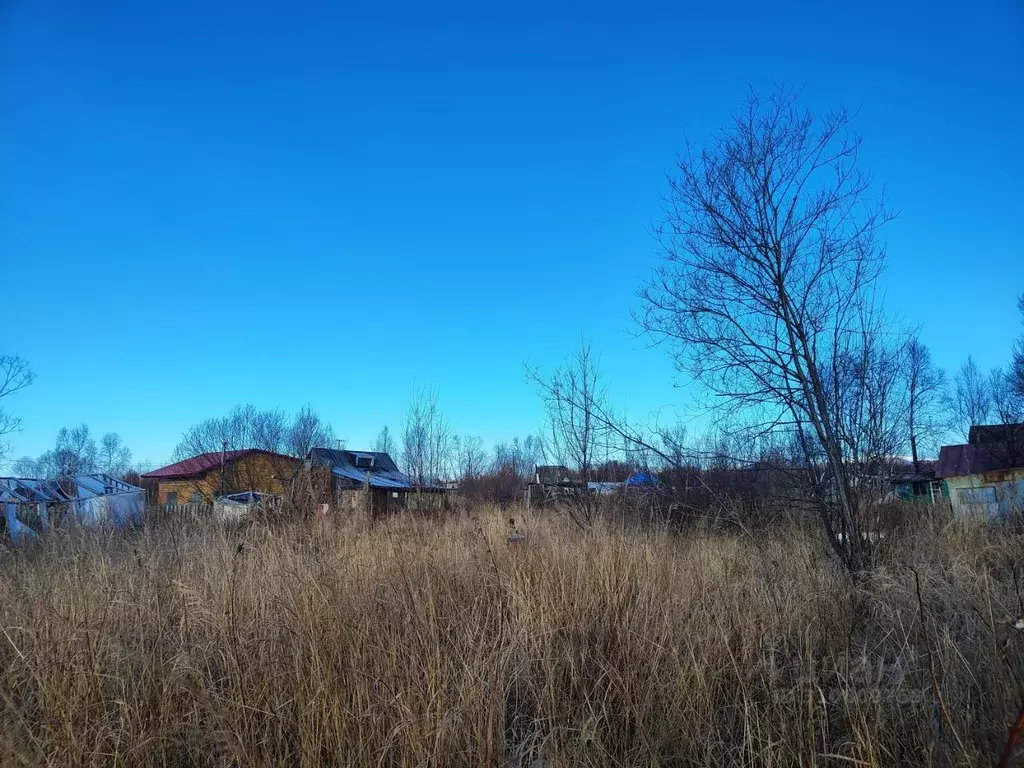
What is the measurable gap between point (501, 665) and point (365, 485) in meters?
5.79

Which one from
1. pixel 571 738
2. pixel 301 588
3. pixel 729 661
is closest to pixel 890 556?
pixel 729 661

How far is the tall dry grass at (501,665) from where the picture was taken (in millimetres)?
2094

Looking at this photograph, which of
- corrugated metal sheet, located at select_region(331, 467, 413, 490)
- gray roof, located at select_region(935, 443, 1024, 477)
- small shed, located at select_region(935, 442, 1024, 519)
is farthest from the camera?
gray roof, located at select_region(935, 443, 1024, 477)

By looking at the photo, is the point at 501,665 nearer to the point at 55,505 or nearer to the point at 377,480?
the point at 55,505

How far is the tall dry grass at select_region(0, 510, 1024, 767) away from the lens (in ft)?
6.87

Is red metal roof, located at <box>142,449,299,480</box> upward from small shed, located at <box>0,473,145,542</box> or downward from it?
upward

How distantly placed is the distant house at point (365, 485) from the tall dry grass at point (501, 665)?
4.10m

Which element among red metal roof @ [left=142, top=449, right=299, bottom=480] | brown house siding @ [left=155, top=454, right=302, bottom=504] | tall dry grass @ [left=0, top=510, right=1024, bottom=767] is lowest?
tall dry grass @ [left=0, top=510, right=1024, bottom=767]

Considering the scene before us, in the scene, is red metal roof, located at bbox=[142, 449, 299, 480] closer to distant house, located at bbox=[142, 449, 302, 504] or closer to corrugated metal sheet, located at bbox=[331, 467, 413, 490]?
distant house, located at bbox=[142, 449, 302, 504]

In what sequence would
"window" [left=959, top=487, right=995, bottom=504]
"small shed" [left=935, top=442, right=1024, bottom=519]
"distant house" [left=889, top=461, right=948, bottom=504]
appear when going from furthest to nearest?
"window" [left=959, top=487, right=995, bottom=504], "small shed" [left=935, top=442, right=1024, bottom=519], "distant house" [left=889, top=461, right=948, bottom=504]

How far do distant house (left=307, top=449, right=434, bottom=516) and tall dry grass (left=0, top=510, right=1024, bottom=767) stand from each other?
4.10 m

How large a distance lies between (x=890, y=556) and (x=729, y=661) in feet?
10.9

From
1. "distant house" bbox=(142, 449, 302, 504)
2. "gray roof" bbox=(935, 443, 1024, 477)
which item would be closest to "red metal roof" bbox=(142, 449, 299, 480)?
"distant house" bbox=(142, 449, 302, 504)

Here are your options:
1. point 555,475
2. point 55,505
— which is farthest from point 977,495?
point 55,505
